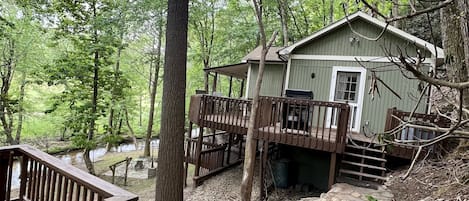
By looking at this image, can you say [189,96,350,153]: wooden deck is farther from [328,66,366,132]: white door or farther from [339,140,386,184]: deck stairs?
[328,66,366,132]: white door

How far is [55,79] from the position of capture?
36.7ft

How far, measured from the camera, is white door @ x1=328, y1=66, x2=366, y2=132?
838cm

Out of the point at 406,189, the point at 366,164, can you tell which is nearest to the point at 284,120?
the point at 366,164

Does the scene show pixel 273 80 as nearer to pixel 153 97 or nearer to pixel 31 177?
pixel 31 177

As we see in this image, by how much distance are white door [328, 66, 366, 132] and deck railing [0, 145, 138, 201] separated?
7248mm

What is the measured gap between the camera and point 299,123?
6734mm

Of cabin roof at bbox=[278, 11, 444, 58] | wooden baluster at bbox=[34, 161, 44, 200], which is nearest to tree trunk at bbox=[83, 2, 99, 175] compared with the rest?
cabin roof at bbox=[278, 11, 444, 58]

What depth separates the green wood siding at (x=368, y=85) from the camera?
7.88 meters

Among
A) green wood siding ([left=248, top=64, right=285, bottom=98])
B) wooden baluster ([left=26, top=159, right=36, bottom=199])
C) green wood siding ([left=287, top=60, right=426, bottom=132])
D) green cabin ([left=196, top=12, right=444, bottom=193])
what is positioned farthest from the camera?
green wood siding ([left=248, top=64, right=285, bottom=98])

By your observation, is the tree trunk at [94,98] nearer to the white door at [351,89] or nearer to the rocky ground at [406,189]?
the rocky ground at [406,189]

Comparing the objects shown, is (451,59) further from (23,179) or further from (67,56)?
(67,56)

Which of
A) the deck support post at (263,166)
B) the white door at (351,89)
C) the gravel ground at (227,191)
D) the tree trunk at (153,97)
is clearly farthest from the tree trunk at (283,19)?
the deck support post at (263,166)

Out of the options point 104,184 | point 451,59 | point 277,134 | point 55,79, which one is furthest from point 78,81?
point 451,59

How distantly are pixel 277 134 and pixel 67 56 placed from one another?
9.83m
